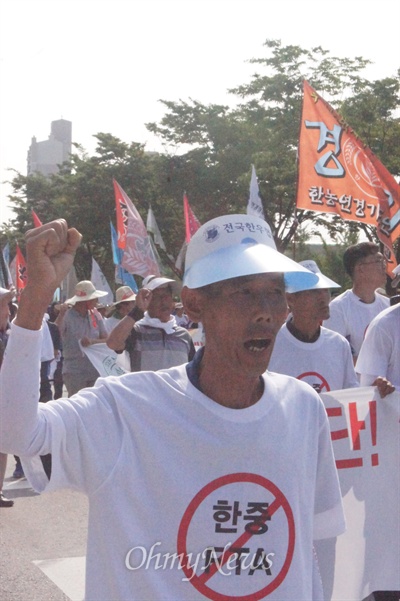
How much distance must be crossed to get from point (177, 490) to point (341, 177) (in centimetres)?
658

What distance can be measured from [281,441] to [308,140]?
685 centimetres

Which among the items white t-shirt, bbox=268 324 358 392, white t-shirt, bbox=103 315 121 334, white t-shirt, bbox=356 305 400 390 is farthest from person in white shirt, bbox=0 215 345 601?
white t-shirt, bbox=103 315 121 334

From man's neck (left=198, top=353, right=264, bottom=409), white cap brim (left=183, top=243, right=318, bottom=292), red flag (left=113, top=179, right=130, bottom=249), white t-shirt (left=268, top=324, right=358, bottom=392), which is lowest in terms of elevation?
white t-shirt (left=268, top=324, right=358, bottom=392)

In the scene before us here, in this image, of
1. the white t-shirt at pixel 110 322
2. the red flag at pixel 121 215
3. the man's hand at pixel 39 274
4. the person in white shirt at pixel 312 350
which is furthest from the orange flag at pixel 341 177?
the red flag at pixel 121 215

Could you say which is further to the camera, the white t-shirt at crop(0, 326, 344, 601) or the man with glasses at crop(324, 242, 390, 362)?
the man with glasses at crop(324, 242, 390, 362)

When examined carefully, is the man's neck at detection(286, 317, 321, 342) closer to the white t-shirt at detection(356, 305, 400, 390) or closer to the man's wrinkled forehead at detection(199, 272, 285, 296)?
the white t-shirt at detection(356, 305, 400, 390)

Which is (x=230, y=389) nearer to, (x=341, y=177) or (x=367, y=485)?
(x=367, y=485)

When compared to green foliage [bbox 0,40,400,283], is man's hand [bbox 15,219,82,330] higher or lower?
lower

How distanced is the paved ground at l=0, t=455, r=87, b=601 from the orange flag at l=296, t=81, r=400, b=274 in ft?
11.0

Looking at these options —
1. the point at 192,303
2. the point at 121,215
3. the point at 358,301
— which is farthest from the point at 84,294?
the point at 192,303

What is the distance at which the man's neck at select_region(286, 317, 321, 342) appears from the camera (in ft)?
15.5

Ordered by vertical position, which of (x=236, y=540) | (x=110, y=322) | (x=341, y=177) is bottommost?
(x=236, y=540)

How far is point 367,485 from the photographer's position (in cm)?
441

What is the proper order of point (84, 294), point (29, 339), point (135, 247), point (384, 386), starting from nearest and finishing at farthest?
point (29, 339) < point (384, 386) < point (84, 294) < point (135, 247)
